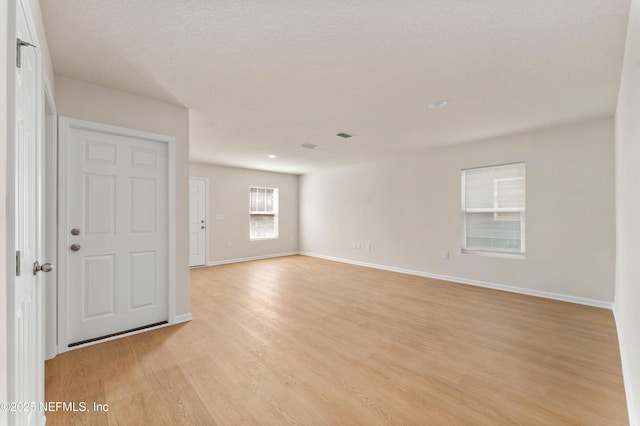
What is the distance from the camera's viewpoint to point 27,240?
1.32 m

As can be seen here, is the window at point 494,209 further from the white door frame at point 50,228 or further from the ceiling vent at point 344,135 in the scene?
the white door frame at point 50,228

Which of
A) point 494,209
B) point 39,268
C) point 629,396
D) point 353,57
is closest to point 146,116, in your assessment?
point 39,268

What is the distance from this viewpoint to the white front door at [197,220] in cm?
626

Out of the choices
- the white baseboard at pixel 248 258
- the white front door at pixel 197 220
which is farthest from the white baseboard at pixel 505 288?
the white front door at pixel 197 220

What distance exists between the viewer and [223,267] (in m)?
6.25

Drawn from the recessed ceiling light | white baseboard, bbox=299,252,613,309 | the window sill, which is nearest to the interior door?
the recessed ceiling light

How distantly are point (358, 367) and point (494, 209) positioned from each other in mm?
3600

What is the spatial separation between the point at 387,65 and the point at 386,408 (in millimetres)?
2452

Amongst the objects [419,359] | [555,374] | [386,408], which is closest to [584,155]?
[555,374]

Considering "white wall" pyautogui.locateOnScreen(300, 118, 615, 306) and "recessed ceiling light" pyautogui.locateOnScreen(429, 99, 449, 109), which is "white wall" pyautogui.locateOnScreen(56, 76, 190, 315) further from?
"white wall" pyautogui.locateOnScreen(300, 118, 615, 306)

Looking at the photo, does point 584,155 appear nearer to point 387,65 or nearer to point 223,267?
point 387,65

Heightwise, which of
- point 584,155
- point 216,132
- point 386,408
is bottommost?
point 386,408

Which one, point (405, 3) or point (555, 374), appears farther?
point (555, 374)

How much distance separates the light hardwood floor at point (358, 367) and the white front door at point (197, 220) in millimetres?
2853
